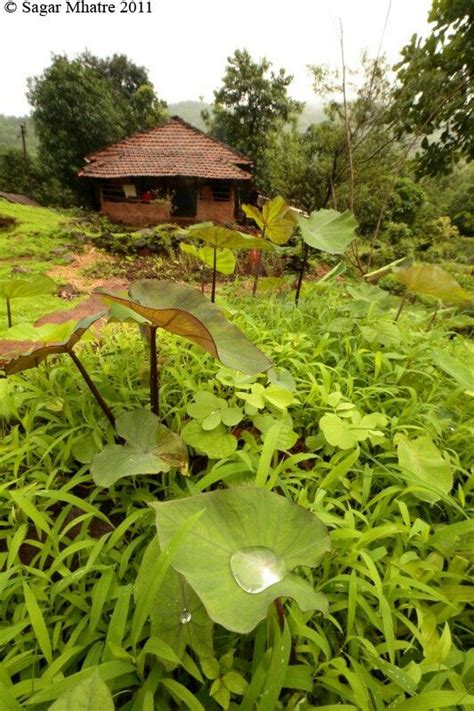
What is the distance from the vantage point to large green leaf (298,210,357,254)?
1.91 meters

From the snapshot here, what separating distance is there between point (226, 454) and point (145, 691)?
1.79 ft

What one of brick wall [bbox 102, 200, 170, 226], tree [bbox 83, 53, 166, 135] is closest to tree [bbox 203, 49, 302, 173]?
tree [bbox 83, 53, 166, 135]

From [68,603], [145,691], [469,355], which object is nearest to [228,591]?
[145,691]

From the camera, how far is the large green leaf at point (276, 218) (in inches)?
82.4

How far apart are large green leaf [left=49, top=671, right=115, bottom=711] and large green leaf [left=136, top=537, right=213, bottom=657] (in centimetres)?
18

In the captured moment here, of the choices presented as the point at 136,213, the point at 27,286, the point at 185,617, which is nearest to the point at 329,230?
the point at 27,286

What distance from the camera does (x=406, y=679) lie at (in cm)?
65

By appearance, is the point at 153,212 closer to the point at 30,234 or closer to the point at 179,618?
the point at 30,234

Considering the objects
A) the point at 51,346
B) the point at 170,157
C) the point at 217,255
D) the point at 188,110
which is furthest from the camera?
the point at 188,110

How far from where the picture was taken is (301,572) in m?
0.85

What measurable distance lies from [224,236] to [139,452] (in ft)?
4.09

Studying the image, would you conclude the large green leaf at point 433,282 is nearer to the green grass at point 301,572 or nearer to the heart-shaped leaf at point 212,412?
the green grass at point 301,572

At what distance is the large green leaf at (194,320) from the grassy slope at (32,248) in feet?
9.93

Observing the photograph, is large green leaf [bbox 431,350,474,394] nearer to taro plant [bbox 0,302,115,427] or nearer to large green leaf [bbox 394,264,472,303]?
large green leaf [bbox 394,264,472,303]
